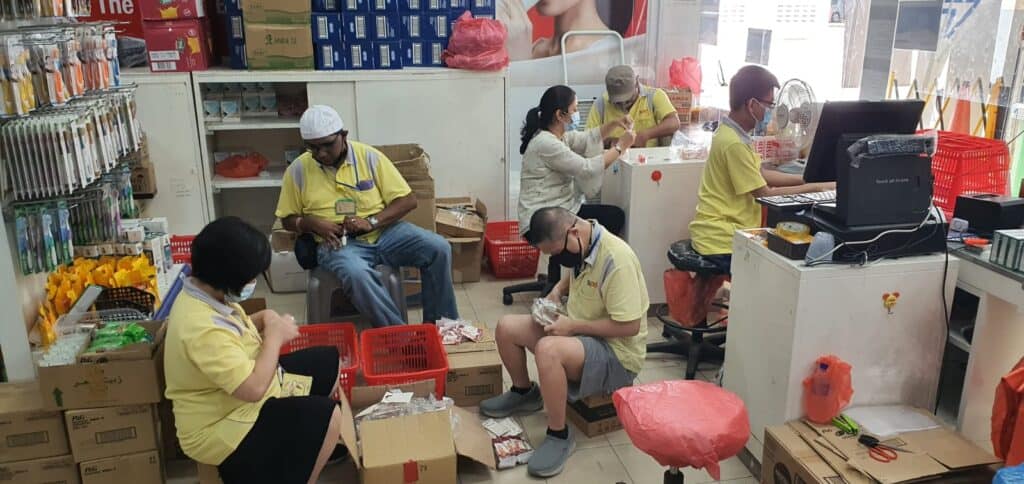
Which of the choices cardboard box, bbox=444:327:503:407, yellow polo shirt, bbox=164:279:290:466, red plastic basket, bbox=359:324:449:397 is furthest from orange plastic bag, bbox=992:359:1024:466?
yellow polo shirt, bbox=164:279:290:466

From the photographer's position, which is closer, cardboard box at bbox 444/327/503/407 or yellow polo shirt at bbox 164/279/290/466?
yellow polo shirt at bbox 164/279/290/466

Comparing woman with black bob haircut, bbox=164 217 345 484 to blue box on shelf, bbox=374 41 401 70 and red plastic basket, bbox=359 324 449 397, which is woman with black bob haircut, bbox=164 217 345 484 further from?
blue box on shelf, bbox=374 41 401 70

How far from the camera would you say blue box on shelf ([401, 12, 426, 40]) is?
466cm

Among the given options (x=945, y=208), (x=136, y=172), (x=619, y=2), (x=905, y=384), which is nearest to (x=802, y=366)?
(x=905, y=384)

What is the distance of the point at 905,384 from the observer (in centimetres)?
247

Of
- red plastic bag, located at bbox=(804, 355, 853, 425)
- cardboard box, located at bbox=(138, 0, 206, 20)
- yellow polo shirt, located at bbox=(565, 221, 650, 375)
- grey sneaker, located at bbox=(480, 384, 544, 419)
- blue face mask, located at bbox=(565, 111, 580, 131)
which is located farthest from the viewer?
cardboard box, located at bbox=(138, 0, 206, 20)

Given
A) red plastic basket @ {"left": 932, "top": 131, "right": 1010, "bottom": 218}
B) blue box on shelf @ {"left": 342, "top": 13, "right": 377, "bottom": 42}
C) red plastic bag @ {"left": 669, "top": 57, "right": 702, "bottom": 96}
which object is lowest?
red plastic basket @ {"left": 932, "top": 131, "right": 1010, "bottom": 218}

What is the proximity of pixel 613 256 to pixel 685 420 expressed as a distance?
674 mm

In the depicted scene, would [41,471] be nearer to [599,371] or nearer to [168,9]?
[599,371]

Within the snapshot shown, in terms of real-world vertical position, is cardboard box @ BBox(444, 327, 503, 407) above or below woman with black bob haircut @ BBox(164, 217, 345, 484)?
below

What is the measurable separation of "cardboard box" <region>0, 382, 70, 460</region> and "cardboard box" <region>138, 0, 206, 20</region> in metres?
2.69

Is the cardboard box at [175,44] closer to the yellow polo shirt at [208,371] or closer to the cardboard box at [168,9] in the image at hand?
the cardboard box at [168,9]

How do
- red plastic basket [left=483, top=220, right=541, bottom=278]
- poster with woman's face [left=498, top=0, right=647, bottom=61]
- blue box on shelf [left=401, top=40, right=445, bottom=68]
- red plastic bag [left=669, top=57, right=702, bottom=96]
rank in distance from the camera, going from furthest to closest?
poster with woman's face [left=498, top=0, right=647, bottom=61], red plastic bag [left=669, top=57, right=702, bottom=96], blue box on shelf [left=401, top=40, right=445, bottom=68], red plastic basket [left=483, top=220, right=541, bottom=278]

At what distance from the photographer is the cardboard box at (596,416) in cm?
289
